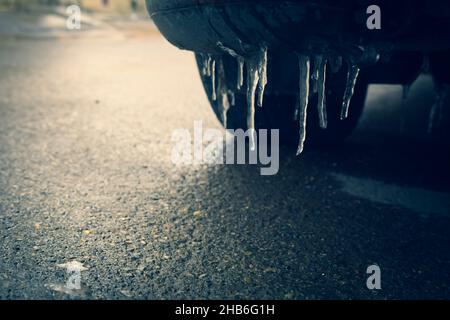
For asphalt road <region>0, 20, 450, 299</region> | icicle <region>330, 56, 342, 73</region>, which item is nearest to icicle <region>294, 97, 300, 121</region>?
asphalt road <region>0, 20, 450, 299</region>

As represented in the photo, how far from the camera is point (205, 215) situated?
56.3 inches

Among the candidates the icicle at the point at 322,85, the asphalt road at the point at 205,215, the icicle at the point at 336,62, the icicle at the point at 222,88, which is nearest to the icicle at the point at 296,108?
the asphalt road at the point at 205,215

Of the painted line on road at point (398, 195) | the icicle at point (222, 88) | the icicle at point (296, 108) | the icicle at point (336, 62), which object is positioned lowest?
the painted line on road at point (398, 195)

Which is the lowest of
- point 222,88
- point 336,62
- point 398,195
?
point 398,195

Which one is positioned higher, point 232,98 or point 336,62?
point 336,62

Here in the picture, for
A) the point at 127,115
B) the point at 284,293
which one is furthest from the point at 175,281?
the point at 127,115

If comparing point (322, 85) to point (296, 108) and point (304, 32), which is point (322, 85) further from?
point (296, 108)

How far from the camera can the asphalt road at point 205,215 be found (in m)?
1.07

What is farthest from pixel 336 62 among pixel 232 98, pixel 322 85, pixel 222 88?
pixel 232 98

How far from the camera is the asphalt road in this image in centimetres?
107

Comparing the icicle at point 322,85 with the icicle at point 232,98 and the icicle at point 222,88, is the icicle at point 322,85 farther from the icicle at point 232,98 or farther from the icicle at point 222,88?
the icicle at point 232,98

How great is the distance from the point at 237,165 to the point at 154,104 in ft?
4.29

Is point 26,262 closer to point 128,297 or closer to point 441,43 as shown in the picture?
point 128,297

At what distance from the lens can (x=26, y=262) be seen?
112 centimetres
